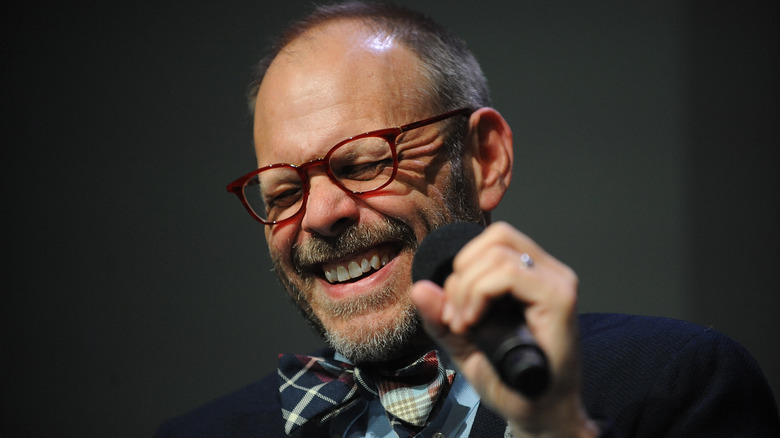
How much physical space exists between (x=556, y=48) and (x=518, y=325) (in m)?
1.61

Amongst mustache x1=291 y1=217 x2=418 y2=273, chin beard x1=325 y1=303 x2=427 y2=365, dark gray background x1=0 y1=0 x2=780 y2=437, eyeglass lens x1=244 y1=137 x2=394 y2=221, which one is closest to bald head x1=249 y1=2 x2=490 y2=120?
eyeglass lens x1=244 y1=137 x2=394 y2=221

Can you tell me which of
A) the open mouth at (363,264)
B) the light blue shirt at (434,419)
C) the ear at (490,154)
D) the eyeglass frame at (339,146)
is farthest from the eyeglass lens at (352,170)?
the light blue shirt at (434,419)

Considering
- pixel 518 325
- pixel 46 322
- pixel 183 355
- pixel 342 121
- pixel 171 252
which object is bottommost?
pixel 183 355

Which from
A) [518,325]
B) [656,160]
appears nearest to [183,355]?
[656,160]

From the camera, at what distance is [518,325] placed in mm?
660

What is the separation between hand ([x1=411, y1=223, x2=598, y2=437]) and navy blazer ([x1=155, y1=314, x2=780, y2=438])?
42 cm

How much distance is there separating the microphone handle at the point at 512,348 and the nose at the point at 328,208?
57 cm

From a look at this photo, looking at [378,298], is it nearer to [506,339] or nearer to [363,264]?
[363,264]

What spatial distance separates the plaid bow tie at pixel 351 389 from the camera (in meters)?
1.21

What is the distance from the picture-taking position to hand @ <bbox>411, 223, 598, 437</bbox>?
0.67 metres

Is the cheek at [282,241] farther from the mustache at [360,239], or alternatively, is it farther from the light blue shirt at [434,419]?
the light blue shirt at [434,419]

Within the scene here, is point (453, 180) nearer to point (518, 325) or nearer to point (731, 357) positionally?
point (731, 357)

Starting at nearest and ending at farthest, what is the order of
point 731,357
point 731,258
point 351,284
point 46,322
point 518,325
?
point 518,325 → point 731,357 → point 351,284 → point 731,258 → point 46,322

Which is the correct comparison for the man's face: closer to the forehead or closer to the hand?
the forehead
